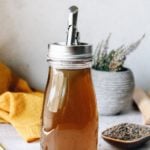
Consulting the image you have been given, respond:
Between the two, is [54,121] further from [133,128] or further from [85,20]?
[85,20]

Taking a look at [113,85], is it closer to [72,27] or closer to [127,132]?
[127,132]

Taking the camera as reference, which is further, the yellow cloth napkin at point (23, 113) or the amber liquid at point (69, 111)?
the yellow cloth napkin at point (23, 113)

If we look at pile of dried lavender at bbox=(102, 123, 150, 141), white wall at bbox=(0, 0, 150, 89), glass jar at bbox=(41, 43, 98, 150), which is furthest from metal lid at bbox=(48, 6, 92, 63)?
white wall at bbox=(0, 0, 150, 89)

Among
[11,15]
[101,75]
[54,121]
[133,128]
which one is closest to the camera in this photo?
[54,121]

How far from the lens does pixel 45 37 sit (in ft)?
2.59

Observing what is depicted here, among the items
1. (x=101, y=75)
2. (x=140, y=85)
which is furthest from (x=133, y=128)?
(x=140, y=85)

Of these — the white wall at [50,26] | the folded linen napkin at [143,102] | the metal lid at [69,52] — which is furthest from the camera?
the white wall at [50,26]

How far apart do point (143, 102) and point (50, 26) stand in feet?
0.92

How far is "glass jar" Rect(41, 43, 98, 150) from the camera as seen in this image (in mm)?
386

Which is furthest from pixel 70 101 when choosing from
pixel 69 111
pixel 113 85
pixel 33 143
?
pixel 113 85

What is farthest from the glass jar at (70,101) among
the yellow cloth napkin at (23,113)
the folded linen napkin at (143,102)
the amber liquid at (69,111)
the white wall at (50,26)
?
the white wall at (50,26)

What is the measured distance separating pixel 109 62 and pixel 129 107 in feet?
0.37

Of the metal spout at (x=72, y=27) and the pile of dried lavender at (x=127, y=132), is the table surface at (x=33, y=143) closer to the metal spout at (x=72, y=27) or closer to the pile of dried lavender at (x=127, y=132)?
the pile of dried lavender at (x=127, y=132)

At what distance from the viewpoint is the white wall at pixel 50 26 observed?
2.52 feet
